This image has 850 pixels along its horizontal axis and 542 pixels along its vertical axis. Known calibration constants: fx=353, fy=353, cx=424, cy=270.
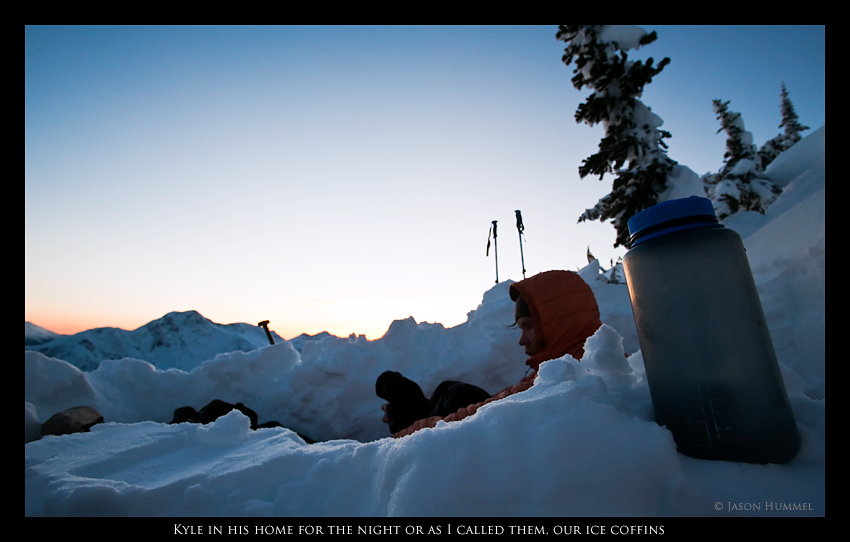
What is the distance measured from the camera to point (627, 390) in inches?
47.1

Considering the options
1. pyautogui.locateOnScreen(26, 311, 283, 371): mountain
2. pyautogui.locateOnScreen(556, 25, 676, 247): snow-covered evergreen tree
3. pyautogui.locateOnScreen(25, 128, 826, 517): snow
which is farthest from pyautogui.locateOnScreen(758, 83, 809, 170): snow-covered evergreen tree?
pyautogui.locateOnScreen(26, 311, 283, 371): mountain

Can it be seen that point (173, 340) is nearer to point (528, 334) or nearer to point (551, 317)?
point (528, 334)

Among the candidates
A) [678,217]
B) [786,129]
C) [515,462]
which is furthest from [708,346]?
[786,129]

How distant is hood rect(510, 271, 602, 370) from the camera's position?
2.79 m

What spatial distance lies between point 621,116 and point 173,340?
235ft

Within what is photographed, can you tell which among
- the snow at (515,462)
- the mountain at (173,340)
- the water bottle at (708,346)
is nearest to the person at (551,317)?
the snow at (515,462)

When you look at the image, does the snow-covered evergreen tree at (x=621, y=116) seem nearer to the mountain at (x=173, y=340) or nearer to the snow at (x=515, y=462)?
the snow at (x=515, y=462)

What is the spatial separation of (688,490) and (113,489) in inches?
82.5

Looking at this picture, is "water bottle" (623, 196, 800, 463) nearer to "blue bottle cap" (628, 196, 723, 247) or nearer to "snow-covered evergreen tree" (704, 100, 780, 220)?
"blue bottle cap" (628, 196, 723, 247)

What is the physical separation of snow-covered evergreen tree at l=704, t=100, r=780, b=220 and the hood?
9102 mm

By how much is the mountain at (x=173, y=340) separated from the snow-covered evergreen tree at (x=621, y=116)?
46929 millimetres

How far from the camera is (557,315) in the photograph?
2.81 metres
